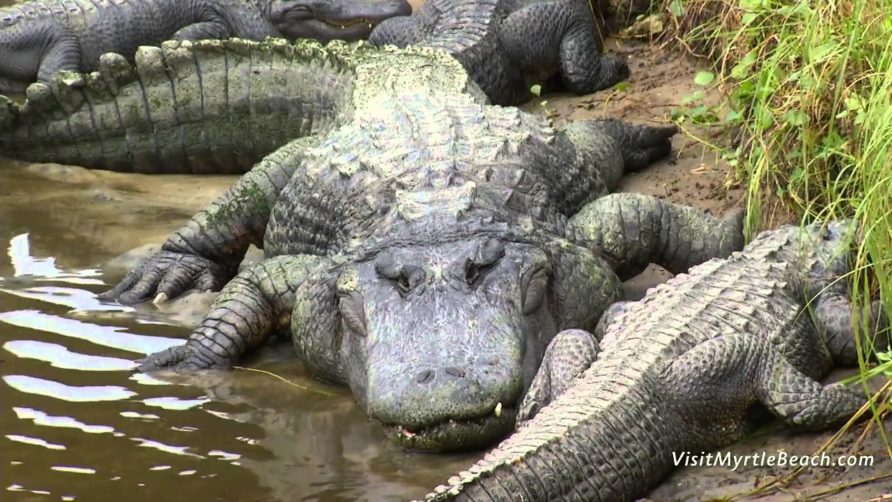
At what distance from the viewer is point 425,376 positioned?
4.74 meters

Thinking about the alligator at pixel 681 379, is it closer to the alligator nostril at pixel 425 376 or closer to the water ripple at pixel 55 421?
the alligator nostril at pixel 425 376

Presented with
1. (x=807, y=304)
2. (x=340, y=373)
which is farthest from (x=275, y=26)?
(x=807, y=304)

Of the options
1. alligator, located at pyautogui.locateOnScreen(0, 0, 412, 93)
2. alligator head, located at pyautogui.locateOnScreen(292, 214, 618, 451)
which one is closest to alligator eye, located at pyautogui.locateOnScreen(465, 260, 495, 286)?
alligator head, located at pyautogui.locateOnScreen(292, 214, 618, 451)

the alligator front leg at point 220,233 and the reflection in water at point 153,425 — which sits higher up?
the alligator front leg at point 220,233

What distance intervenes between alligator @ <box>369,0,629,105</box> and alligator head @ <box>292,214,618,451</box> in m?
3.12

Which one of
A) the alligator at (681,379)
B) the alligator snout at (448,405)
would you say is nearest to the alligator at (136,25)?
the alligator at (681,379)

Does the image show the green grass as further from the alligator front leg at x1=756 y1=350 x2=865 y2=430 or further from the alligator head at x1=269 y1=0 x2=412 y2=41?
the alligator head at x1=269 y1=0 x2=412 y2=41

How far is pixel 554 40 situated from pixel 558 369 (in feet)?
14.7

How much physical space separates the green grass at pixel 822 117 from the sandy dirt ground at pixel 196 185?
28.7 inches

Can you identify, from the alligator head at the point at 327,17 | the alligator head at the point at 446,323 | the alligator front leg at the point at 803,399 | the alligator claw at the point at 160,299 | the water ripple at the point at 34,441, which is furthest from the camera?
the alligator head at the point at 327,17

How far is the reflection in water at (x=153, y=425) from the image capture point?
4.78 m

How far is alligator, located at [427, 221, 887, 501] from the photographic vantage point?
4.09 metres

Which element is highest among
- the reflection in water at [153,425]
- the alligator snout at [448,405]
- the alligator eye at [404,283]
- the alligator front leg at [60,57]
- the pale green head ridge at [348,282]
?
the alligator front leg at [60,57]

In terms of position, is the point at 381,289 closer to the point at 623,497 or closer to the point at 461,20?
the point at 623,497
